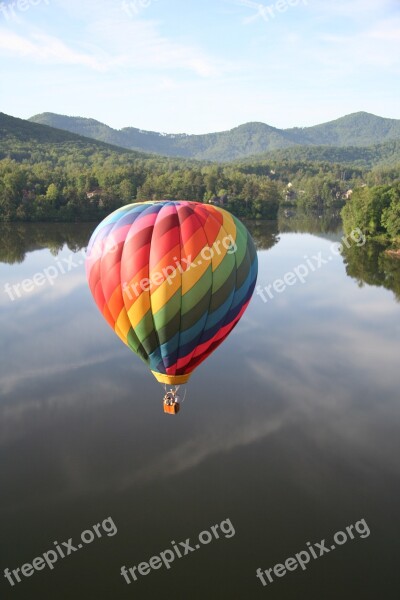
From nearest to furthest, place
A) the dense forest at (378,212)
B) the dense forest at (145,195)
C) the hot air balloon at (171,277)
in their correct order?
the hot air balloon at (171,277)
the dense forest at (378,212)
the dense forest at (145,195)

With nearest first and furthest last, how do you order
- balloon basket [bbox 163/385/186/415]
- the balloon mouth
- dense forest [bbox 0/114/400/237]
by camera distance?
balloon basket [bbox 163/385/186/415]
the balloon mouth
dense forest [bbox 0/114/400/237]

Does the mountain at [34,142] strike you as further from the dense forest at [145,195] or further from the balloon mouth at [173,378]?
the balloon mouth at [173,378]

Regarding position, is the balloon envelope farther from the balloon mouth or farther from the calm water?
the calm water

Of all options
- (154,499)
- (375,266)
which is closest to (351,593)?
(154,499)

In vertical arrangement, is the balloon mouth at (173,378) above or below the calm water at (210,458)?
above

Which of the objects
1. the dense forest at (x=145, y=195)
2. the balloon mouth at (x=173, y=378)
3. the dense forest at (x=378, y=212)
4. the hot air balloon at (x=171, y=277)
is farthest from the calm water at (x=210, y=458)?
the dense forest at (x=145, y=195)

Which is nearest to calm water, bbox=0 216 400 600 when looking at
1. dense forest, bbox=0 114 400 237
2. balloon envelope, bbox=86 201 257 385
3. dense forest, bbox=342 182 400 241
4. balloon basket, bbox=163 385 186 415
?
balloon basket, bbox=163 385 186 415
